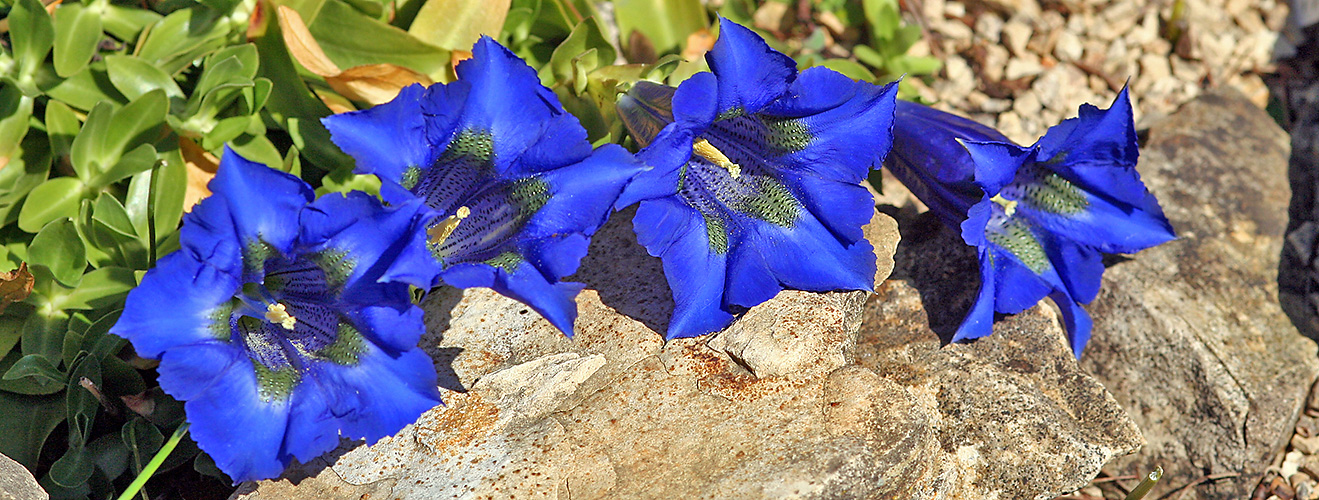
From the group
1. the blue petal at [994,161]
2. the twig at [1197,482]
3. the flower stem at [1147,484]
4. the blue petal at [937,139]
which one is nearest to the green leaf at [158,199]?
the blue petal at [937,139]

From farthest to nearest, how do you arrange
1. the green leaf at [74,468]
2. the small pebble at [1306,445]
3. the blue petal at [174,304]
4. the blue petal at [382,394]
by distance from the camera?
the small pebble at [1306,445] → the green leaf at [74,468] → the blue petal at [382,394] → the blue petal at [174,304]

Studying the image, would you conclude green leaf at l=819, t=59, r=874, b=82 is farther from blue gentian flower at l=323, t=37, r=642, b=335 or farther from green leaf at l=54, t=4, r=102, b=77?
green leaf at l=54, t=4, r=102, b=77

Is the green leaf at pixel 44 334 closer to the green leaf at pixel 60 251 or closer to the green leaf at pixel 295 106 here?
the green leaf at pixel 60 251

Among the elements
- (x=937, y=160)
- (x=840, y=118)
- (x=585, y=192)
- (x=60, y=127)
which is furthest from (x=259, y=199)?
(x=937, y=160)

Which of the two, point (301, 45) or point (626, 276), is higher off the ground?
point (301, 45)

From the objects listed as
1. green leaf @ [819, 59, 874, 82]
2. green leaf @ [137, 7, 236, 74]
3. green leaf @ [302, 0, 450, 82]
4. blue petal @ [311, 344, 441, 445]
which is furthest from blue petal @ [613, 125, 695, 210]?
green leaf @ [137, 7, 236, 74]

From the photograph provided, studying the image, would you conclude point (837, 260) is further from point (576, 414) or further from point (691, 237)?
point (576, 414)

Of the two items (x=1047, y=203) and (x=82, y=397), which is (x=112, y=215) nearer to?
(x=82, y=397)
